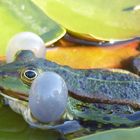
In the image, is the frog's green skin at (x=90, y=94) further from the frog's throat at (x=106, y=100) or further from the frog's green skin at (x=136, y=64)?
the frog's green skin at (x=136, y=64)

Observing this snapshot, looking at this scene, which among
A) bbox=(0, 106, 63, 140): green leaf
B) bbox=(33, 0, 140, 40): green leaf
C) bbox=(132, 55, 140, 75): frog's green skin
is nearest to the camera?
bbox=(0, 106, 63, 140): green leaf

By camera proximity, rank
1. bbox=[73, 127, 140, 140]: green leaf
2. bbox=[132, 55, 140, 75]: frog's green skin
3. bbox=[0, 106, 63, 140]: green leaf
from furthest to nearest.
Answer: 1. bbox=[132, 55, 140, 75]: frog's green skin
2. bbox=[0, 106, 63, 140]: green leaf
3. bbox=[73, 127, 140, 140]: green leaf

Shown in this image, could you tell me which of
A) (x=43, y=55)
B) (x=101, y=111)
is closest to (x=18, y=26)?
(x=43, y=55)

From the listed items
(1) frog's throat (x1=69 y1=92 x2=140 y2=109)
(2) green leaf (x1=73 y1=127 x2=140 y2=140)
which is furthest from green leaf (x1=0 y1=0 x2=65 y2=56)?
(2) green leaf (x1=73 y1=127 x2=140 y2=140)

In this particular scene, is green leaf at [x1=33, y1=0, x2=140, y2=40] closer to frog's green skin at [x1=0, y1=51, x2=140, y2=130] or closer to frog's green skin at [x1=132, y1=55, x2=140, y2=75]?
frog's green skin at [x1=132, y1=55, x2=140, y2=75]

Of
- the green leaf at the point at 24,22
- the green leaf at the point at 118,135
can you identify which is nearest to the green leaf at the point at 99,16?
the green leaf at the point at 24,22

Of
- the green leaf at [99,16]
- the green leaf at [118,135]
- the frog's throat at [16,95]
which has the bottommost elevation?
the green leaf at [118,135]

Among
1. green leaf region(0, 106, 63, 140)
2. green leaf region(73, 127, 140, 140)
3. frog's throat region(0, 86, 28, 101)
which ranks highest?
frog's throat region(0, 86, 28, 101)
